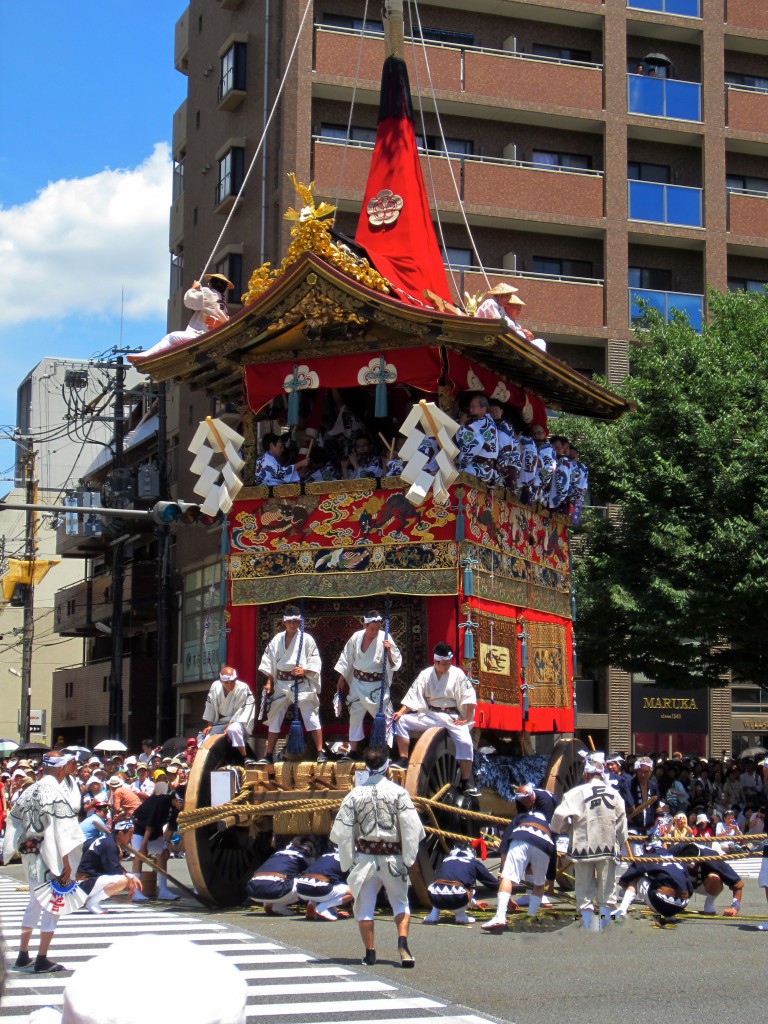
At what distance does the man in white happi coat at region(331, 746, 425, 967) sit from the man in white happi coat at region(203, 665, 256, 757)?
3.40 m

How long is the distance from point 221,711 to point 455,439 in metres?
3.55

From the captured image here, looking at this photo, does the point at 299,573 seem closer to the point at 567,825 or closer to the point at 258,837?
the point at 258,837

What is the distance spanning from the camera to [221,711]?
13570mm

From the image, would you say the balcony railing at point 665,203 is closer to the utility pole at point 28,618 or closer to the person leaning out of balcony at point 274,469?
the utility pole at point 28,618

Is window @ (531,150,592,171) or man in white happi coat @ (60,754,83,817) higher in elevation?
window @ (531,150,592,171)

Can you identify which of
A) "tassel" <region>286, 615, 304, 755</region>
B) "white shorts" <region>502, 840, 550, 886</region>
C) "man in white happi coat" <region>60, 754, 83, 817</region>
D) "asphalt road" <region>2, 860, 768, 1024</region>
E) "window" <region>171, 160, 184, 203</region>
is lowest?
"asphalt road" <region>2, 860, 768, 1024</region>

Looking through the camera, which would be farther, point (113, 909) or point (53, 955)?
point (113, 909)

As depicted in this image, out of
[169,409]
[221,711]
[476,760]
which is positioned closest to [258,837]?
[221,711]

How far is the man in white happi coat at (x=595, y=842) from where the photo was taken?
1167 centimetres

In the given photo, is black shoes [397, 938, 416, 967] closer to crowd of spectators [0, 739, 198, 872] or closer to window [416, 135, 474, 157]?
crowd of spectators [0, 739, 198, 872]

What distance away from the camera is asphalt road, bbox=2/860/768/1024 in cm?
823

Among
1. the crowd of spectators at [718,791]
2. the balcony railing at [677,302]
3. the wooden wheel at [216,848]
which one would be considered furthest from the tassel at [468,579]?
the balcony railing at [677,302]

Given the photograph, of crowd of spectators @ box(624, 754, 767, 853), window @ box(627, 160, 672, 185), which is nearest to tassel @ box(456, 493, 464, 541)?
crowd of spectators @ box(624, 754, 767, 853)

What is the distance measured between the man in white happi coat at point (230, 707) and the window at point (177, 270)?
1070 inches
